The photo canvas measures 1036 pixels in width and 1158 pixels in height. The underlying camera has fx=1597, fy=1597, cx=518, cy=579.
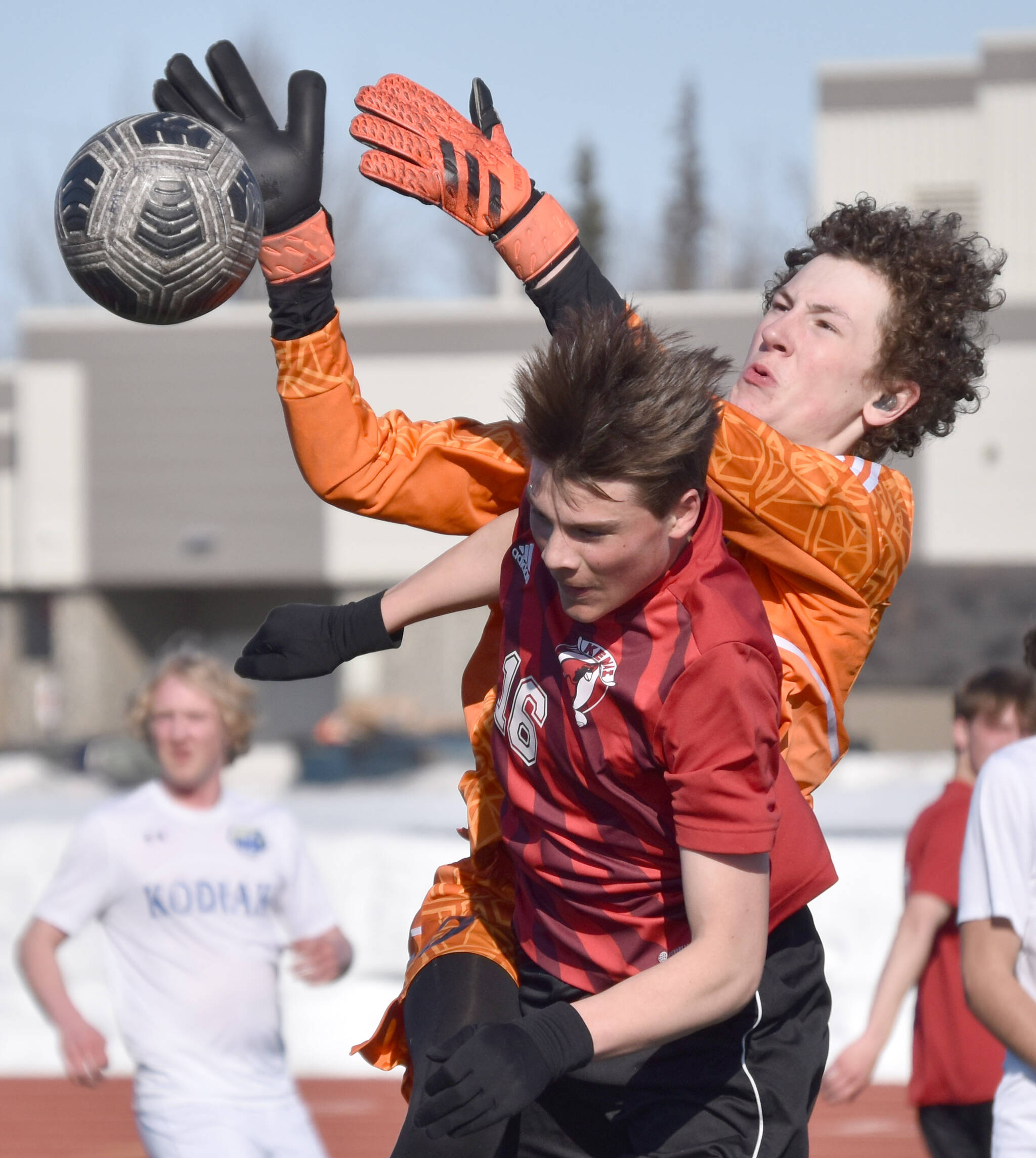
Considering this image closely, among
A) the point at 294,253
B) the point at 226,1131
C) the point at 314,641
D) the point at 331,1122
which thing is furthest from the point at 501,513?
the point at 331,1122

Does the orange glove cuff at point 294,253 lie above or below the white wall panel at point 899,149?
below

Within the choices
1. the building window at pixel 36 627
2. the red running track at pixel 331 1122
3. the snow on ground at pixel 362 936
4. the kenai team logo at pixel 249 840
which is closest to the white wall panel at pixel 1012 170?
the building window at pixel 36 627

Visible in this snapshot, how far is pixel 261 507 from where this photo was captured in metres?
Result: 28.5

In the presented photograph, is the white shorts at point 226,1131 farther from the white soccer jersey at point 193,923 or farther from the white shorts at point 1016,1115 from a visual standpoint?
the white shorts at point 1016,1115

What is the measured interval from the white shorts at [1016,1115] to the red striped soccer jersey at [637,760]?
118 centimetres

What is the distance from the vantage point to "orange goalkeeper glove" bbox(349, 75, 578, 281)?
2.82 m

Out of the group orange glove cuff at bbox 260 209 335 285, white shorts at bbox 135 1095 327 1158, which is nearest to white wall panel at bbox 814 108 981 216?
white shorts at bbox 135 1095 327 1158

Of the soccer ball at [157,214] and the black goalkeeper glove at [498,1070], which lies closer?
the black goalkeeper glove at [498,1070]

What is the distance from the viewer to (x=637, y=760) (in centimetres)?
237

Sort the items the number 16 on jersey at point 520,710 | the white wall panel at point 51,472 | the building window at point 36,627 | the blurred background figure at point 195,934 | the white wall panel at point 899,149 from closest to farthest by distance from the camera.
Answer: the number 16 on jersey at point 520,710
the blurred background figure at point 195,934
the white wall panel at point 899,149
the white wall panel at point 51,472
the building window at point 36,627

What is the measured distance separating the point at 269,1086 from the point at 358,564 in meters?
23.1

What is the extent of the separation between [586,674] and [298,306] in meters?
0.92

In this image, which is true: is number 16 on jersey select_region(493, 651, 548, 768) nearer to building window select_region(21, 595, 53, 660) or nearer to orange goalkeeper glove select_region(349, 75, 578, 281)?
orange goalkeeper glove select_region(349, 75, 578, 281)

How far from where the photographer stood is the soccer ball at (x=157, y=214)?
2.68m
